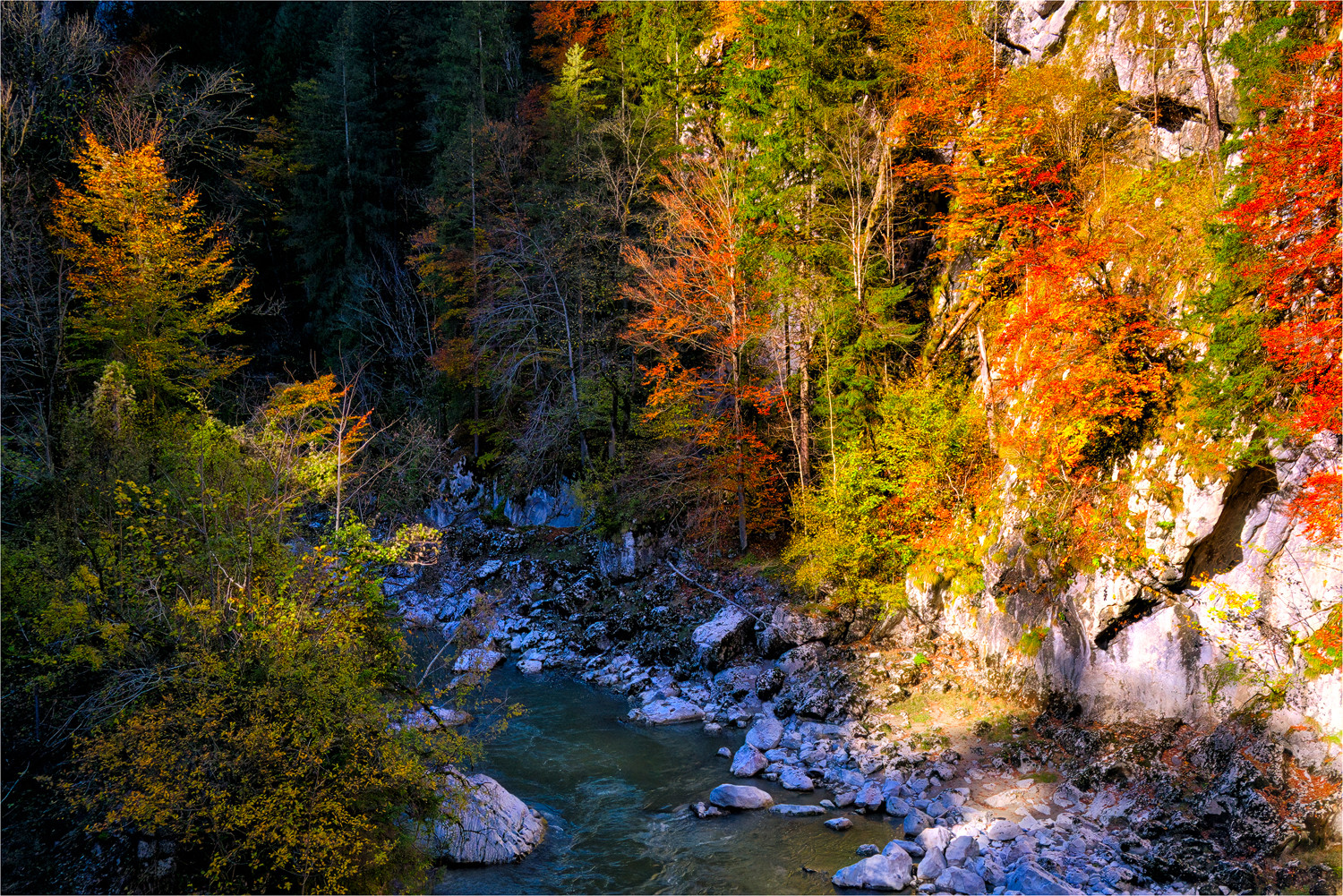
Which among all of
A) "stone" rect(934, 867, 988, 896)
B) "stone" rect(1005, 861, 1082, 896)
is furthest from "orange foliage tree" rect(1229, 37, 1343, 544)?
"stone" rect(934, 867, 988, 896)

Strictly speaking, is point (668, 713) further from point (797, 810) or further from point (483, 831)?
point (483, 831)

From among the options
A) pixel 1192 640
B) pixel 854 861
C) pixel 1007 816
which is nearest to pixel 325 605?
pixel 854 861

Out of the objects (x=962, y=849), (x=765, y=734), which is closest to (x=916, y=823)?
(x=962, y=849)

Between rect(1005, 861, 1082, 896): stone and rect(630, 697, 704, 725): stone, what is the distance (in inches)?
269

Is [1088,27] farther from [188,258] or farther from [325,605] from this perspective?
[188,258]

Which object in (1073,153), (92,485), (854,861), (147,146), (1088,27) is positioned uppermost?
(1088,27)

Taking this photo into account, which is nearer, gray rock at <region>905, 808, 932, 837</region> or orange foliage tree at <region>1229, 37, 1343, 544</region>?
orange foliage tree at <region>1229, 37, 1343, 544</region>

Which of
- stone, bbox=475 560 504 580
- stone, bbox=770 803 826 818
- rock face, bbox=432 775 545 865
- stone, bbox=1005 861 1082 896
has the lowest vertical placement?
stone, bbox=475 560 504 580

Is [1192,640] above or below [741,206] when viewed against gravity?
below

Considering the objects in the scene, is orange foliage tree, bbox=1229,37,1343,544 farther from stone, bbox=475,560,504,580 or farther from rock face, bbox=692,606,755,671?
stone, bbox=475,560,504,580

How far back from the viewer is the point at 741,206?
59.5 feet

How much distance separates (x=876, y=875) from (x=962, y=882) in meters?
1.00

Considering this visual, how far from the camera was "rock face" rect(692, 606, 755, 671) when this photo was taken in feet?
52.9

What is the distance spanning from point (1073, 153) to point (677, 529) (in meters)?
12.4
